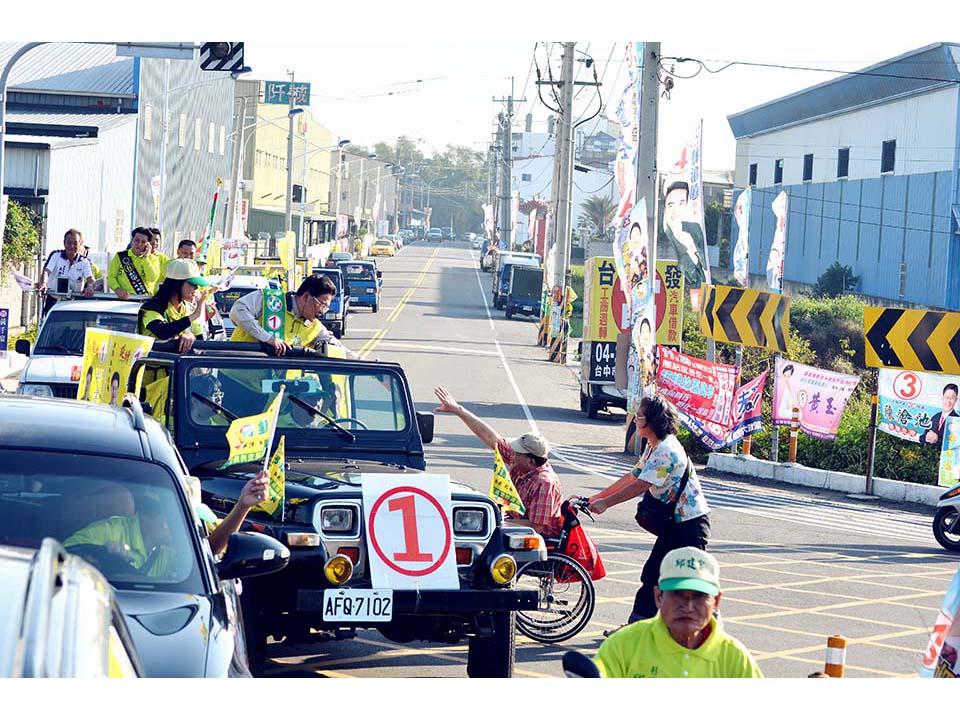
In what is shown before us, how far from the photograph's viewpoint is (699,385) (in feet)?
70.1

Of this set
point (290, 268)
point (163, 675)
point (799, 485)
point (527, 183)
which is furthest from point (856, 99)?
point (527, 183)

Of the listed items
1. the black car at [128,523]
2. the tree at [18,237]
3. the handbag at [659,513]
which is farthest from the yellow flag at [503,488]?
the tree at [18,237]

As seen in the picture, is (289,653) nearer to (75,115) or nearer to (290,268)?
(290,268)

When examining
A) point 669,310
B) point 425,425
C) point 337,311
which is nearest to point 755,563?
point 425,425

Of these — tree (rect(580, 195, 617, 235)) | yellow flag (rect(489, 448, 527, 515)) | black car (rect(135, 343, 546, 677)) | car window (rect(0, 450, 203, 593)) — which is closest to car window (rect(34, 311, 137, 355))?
black car (rect(135, 343, 546, 677))

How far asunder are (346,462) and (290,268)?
32.0m

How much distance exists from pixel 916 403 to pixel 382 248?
96959 mm

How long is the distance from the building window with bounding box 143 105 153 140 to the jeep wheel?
4757 centimetres

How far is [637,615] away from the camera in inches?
356

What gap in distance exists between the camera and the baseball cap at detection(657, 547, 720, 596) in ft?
17.4

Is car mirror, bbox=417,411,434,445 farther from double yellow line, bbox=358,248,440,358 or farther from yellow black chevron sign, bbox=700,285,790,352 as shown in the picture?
double yellow line, bbox=358,248,440,358

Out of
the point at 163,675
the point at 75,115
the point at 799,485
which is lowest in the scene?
the point at 799,485

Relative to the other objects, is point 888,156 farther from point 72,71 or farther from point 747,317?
point 747,317

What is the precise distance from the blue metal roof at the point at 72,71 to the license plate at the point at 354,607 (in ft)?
158
